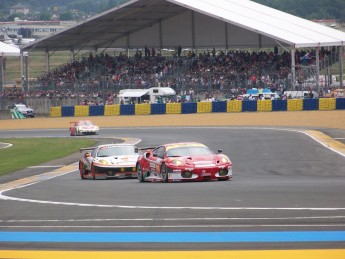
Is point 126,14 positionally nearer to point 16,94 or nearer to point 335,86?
point 16,94

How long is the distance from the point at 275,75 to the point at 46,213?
174 ft

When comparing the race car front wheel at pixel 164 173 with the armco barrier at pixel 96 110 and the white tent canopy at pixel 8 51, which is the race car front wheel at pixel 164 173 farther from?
the white tent canopy at pixel 8 51

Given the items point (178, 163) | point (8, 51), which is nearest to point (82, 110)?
point (8, 51)

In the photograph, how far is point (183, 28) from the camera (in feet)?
265

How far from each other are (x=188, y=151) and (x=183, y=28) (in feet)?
Result: 191

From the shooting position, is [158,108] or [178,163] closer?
[178,163]

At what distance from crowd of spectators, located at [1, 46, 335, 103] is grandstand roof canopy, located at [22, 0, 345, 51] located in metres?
2.05

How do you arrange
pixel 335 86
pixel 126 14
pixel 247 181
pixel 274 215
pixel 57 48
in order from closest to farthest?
pixel 274 215 < pixel 247 181 < pixel 335 86 < pixel 126 14 < pixel 57 48

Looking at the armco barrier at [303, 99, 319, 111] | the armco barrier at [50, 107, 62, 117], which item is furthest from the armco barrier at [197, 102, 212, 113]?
the armco barrier at [50, 107, 62, 117]

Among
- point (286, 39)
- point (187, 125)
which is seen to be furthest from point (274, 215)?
point (286, 39)

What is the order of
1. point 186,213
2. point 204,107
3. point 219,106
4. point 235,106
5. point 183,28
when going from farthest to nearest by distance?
point 183,28
point 204,107
point 219,106
point 235,106
point 186,213

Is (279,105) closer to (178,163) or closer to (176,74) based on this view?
(176,74)

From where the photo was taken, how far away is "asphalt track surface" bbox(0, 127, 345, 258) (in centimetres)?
1211

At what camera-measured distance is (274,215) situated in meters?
14.2
